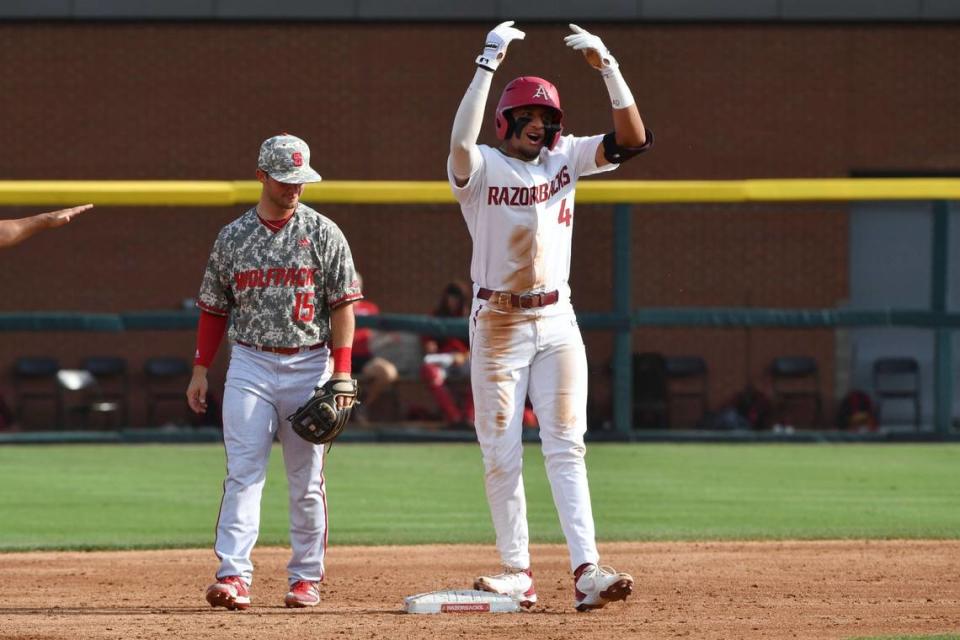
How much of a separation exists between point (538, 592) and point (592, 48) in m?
2.30

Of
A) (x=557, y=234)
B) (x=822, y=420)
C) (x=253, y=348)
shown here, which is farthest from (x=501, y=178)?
(x=822, y=420)

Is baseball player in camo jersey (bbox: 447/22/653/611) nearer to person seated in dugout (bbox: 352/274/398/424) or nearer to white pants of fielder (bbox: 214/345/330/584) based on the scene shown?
white pants of fielder (bbox: 214/345/330/584)

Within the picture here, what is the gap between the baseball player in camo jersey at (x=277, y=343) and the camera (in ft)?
19.9

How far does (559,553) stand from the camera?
26.3 feet

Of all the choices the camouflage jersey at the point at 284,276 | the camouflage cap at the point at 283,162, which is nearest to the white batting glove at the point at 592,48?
the camouflage cap at the point at 283,162

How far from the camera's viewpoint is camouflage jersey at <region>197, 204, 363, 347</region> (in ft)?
20.0

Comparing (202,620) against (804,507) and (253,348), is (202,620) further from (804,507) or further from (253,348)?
(804,507)

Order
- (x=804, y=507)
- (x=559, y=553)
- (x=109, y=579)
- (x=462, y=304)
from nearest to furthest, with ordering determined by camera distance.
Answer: (x=109, y=579), (x=559, y=553), (x=804, y=507), (x=462, y=304)

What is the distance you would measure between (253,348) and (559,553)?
2479mm

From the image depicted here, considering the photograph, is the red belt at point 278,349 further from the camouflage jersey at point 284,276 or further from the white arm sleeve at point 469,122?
the white arm sleeve at point 469,122

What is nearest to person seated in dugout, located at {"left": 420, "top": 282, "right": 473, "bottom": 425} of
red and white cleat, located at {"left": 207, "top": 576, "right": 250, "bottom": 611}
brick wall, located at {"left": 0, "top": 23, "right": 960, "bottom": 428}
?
brick wall, located at {"left": 0, "top": 23, "right": 960, "bottom": 428}

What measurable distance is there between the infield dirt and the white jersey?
1244 millimetres

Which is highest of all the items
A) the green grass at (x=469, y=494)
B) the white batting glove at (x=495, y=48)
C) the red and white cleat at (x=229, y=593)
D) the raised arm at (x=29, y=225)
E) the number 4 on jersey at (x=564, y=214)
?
the white batting glove at (x=495, y=48)

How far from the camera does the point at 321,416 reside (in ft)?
19.7
